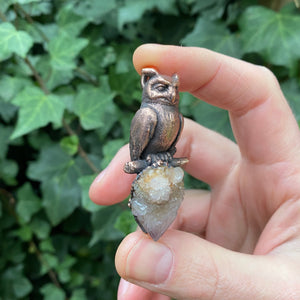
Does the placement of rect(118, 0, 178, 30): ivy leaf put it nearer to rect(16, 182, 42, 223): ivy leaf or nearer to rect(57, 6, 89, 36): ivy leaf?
rect(57, 6, 89, 36): ivy leaf

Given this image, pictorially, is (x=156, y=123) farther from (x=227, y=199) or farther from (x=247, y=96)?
(x=227, y=199)

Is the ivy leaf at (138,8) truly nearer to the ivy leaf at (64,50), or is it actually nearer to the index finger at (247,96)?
the ivy leaf at (64,50)

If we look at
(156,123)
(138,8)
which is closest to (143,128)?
(156,123)

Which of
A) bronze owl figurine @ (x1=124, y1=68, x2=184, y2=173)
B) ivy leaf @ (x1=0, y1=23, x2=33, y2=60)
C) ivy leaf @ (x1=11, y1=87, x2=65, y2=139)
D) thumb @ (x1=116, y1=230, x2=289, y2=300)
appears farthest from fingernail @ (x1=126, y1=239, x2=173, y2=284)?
ivy leaf @ (x1=0, y1=23, x2=33, y2=60)

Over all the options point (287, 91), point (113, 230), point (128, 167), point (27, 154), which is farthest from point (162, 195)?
point (27, 154)

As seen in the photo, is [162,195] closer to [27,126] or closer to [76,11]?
[27,126]
